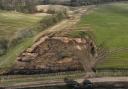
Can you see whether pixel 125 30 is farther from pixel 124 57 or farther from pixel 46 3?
pixel 46 3

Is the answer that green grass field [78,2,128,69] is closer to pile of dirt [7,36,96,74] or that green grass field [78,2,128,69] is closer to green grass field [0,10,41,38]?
pile of dirt [7,36,96,74]

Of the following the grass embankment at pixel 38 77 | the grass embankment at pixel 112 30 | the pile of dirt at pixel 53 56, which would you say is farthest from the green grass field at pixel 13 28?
the grass embankment at pixel 112 30

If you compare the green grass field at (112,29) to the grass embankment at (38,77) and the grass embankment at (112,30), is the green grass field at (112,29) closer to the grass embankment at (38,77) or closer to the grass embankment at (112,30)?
the grass embankment at (112,30)

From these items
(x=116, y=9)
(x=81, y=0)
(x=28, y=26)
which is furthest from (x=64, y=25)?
(x=81, y=0)

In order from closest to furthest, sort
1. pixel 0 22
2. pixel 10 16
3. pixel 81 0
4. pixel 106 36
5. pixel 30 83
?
pixel 30 83 → pixel 106 36 → pixel 0 22 → pixel 10 16 → pixel 81 0

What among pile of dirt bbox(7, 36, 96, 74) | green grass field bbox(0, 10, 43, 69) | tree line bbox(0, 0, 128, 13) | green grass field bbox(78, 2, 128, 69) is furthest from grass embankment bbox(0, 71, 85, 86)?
tree line bbox(0, 0, 128, 13)

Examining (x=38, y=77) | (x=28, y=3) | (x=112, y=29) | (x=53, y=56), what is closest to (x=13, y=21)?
(x=28, y=3)

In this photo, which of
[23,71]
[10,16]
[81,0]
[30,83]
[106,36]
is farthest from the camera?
[81,0]

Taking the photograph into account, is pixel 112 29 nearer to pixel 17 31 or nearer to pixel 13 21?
pixel 17 31
